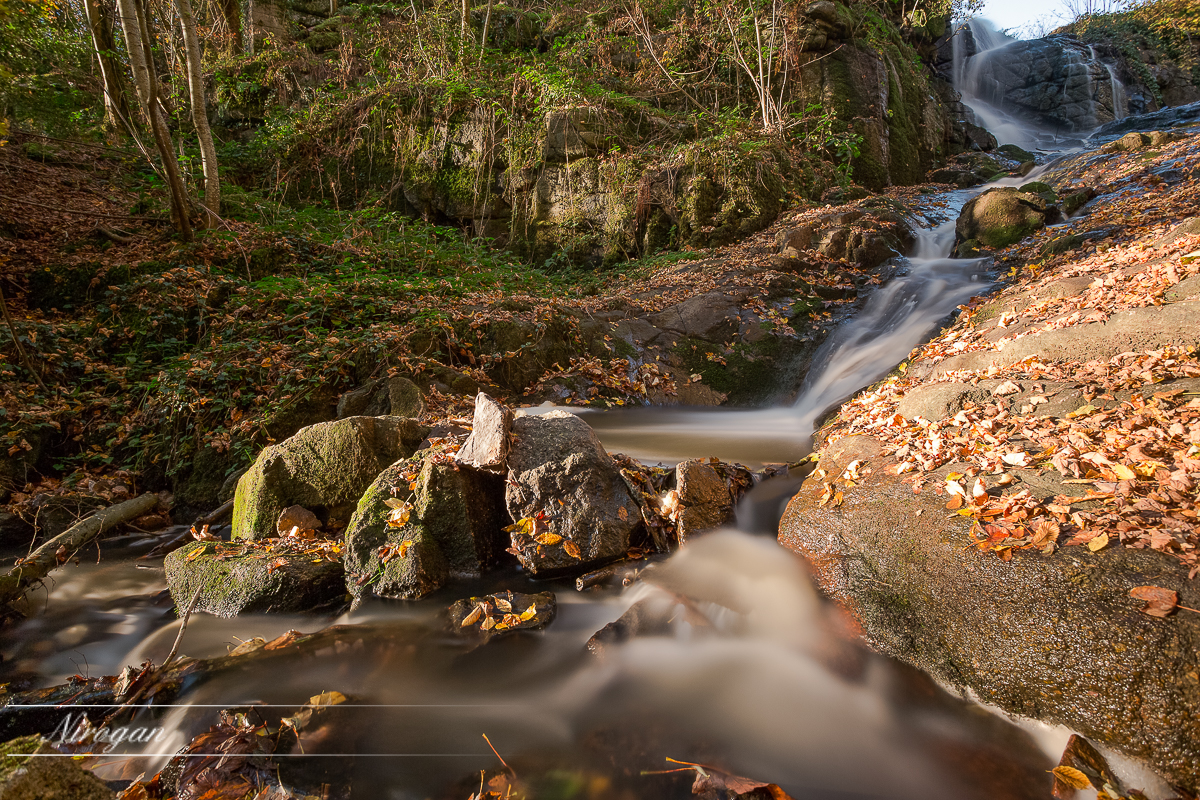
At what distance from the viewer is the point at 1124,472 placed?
2.83 m

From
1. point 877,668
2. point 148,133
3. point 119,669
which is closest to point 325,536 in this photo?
point 119,669

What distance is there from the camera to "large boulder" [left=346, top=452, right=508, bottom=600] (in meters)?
3.82

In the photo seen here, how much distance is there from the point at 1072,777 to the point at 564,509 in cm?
295

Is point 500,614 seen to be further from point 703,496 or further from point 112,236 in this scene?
point 112,236

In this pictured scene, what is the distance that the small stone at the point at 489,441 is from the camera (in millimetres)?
3961

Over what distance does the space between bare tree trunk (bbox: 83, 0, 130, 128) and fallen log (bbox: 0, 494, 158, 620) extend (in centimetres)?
654

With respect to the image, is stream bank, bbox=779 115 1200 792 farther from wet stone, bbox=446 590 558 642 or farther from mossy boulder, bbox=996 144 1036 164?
mossy boulder, bbox=996 144 1036 164

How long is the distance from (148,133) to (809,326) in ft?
50.6

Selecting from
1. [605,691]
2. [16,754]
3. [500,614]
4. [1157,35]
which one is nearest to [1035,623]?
[605,691]

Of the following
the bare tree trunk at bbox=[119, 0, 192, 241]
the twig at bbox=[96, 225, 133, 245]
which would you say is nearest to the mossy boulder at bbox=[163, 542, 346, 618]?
the bare tree trunk at bbox=[119, 0, 192, 241]

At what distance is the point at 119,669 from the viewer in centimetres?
340

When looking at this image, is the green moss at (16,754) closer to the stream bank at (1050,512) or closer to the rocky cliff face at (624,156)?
the stream bank at (1050,512)

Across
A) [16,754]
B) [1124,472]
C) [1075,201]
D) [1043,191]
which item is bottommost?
Result: [16,754]

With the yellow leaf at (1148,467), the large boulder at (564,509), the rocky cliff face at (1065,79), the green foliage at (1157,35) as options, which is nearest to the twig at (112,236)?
the large boulder at (564,509)
